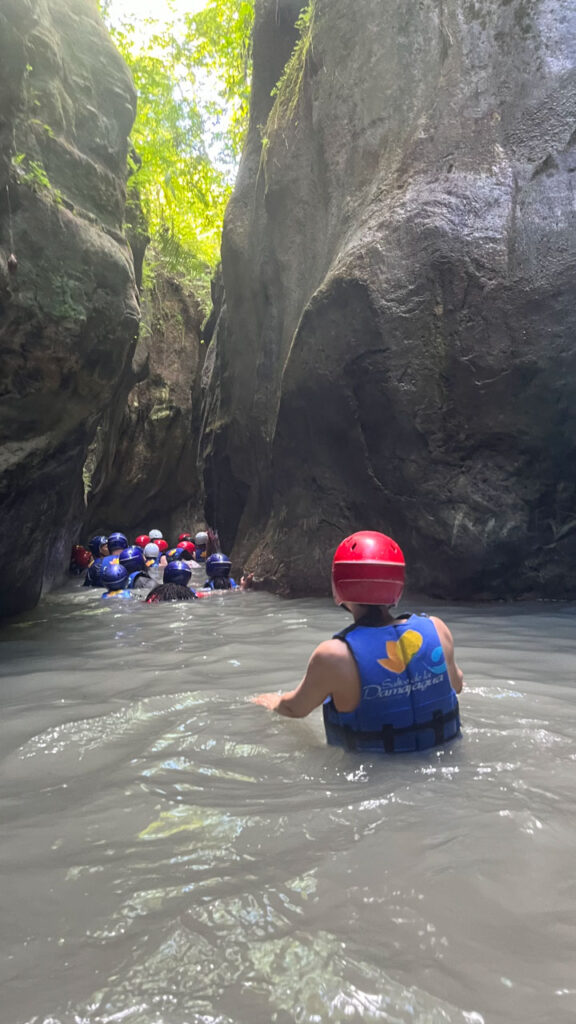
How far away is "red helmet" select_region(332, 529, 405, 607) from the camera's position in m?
2.87

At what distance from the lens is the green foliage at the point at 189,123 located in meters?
16.5

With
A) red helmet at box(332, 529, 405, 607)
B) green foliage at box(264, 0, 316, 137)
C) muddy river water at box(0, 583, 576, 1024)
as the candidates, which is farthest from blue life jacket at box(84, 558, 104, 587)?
red helmet at box(332, 529, 405, 607)

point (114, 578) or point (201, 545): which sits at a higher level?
point (201, 545)

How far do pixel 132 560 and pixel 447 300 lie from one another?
Answer: 23.6 ft

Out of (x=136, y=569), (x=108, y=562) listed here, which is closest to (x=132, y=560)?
(x=136, y=569)

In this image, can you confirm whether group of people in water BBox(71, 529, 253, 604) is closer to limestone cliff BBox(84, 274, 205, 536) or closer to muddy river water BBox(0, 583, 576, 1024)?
limestone cliff BBox(84, 274, 205, 536)

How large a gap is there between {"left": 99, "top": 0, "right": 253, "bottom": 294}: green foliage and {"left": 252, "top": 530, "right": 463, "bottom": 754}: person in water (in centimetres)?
1559

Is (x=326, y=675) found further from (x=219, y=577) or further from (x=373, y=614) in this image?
(x=219, y=577)

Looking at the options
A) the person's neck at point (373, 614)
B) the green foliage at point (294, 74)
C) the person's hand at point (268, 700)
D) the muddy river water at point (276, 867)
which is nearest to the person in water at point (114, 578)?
the muddy river water at point (276, 867)

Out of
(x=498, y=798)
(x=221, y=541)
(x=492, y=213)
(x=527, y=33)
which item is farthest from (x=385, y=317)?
(x=221, y=541)

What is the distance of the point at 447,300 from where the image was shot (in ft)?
25.0

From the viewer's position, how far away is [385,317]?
25.8ft

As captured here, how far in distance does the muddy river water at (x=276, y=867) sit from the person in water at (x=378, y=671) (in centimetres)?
11

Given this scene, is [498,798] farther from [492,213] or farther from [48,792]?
[492,213]
